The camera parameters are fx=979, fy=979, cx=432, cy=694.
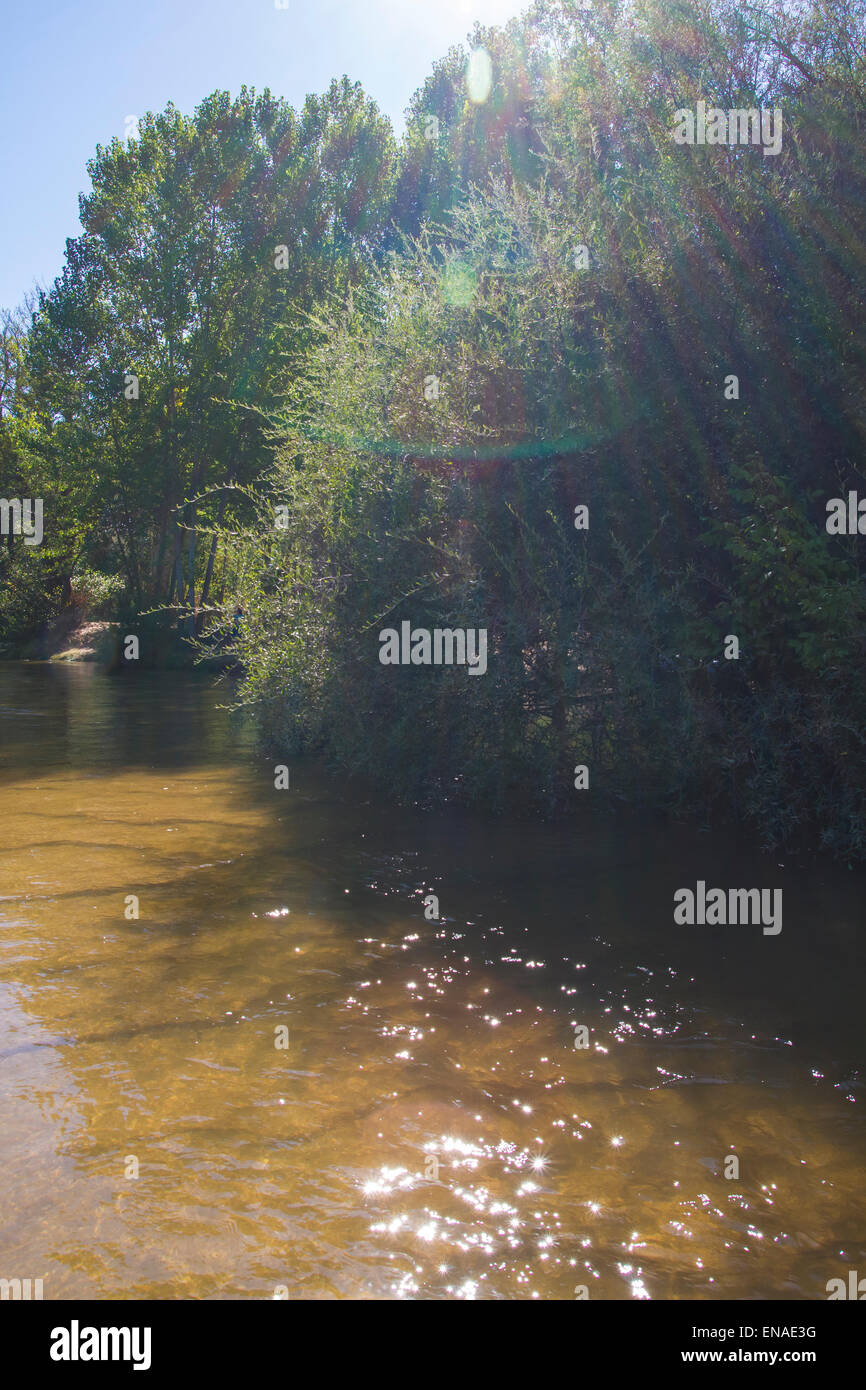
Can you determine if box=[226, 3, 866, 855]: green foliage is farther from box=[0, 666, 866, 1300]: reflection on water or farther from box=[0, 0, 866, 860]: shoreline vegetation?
box=[0, 666, 866, 1300]: reflection on water

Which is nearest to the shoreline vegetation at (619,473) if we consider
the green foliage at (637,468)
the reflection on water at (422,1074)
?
the green foliage at (637,468)

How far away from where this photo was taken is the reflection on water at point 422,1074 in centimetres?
320

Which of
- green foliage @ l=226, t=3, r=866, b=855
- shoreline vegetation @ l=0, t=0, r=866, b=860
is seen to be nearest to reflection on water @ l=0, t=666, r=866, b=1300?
green foliage @ l=226, t=3, r=866, b=855

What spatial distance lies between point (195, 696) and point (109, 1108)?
1981 centimetres

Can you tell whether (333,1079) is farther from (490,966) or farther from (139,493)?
(139,493)

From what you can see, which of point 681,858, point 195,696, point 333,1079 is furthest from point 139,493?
point 333,1079

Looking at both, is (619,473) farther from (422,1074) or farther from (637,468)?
(422,1074)

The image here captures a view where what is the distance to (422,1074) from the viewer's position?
441 cm

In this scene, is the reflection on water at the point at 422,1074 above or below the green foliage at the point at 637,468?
below

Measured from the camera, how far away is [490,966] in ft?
19.1

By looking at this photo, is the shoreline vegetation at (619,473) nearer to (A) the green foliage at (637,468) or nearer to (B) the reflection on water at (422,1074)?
(A) the green foliage at (637,468)

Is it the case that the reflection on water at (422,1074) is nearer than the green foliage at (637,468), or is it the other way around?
the reflection on water at (422,1074)

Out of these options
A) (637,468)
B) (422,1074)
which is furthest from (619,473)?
(422,1074)

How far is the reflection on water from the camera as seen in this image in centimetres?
320
